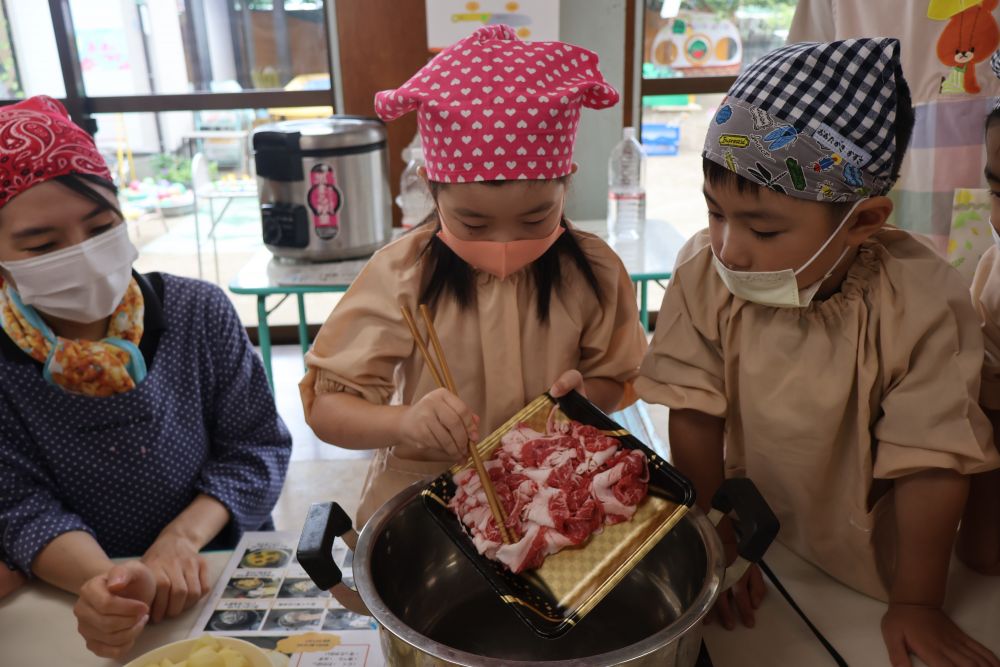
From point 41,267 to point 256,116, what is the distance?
2657 mm

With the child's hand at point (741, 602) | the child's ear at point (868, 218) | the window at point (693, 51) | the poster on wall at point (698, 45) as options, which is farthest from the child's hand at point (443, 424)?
the poster on wall at point (698, 45)

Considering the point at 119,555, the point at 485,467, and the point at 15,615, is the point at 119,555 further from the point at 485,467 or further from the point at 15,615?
the point at 485,467

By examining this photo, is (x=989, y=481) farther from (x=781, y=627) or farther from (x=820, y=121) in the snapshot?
(x=820, y=121)

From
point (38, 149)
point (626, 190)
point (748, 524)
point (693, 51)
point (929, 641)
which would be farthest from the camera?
point (693, 51)

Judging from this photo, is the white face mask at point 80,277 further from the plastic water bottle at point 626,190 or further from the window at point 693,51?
the window at point 693,51

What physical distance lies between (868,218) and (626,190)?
6.51 feet

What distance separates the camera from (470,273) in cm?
111

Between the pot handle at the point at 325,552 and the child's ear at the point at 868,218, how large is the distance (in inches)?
24.0

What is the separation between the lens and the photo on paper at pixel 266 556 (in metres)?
1.07

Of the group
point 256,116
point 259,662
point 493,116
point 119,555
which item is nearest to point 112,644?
point 259,662

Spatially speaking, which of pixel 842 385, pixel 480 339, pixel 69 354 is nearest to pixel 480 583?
pixel 480 339

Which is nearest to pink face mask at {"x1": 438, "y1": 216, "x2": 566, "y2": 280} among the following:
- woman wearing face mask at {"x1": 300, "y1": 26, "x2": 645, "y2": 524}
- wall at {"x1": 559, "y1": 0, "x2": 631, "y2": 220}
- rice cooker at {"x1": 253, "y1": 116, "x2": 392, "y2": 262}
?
→ woman wearing face mask at {"x1": 300, "y1": 26, "x2": 645, "y2": 524}

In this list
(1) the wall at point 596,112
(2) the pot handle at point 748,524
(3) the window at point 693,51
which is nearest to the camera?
(2) the pot handle at point 748,524

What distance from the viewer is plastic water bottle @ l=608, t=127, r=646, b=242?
9.01 feet
